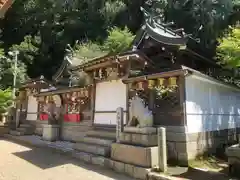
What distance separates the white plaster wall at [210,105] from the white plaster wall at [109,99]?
287 centimetres

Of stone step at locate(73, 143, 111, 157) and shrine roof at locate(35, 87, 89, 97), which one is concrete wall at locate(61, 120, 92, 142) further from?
shrine roof at locate(35, 87, 89, 97)

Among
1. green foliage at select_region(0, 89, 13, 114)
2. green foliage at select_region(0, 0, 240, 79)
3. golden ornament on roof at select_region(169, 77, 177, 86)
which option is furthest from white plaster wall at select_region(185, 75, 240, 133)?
green foliage at select_region(0, 89, 13, 114)

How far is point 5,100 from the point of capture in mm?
20344

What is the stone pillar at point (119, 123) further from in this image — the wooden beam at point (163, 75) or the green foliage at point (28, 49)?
the green foliage at point (28, 49)

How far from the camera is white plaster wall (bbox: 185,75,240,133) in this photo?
876 cm

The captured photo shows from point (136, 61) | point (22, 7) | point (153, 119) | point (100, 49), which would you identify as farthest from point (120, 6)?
point (153, 119)

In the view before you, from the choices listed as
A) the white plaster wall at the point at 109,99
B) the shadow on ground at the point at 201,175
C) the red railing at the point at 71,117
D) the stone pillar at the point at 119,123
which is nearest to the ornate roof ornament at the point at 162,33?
the white plaster wall at the point at 109,99

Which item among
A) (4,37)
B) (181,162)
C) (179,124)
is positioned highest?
(4,37)

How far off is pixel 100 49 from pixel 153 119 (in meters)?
16.4

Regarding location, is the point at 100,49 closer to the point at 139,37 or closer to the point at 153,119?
the point at 139,37

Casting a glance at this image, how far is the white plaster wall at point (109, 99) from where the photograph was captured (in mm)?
10422

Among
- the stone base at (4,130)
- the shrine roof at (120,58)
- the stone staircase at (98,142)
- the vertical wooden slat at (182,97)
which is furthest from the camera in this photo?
the stone base at (4,130)

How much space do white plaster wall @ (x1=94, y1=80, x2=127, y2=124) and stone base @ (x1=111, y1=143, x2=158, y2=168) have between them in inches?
90.5

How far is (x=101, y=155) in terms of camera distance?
9.27 m
